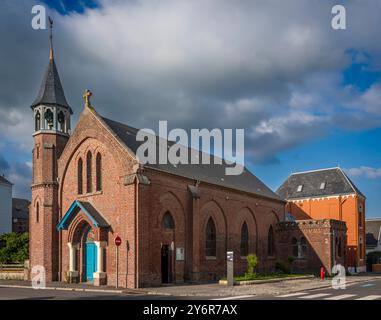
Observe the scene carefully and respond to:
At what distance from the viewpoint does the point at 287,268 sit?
42.8 m

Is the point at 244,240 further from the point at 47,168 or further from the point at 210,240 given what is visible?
the point at 47,168

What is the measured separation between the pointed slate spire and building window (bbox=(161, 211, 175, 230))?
1198cm

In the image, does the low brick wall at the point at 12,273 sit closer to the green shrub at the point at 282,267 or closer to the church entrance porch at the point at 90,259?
the church entrance porch at the point at 90,259

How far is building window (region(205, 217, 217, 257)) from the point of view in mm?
36688

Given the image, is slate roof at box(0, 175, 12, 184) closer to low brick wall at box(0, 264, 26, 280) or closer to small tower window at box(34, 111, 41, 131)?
low brick wall at box(0, 264, 26, 280)

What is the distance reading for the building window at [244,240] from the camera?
41.8 metres

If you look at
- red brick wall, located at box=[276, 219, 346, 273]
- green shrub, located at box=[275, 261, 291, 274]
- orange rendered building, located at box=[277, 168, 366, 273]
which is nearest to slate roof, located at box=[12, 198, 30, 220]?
orange rendered building, located at box=[277, 168, 366, 273]

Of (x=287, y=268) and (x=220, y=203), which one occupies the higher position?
(x=220, y=203)

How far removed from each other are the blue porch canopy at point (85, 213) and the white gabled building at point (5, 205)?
44248mm

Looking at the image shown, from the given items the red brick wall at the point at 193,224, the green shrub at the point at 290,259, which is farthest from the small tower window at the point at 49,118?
the green shrub at the point at 290,259

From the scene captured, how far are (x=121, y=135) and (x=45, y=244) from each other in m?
9.63
